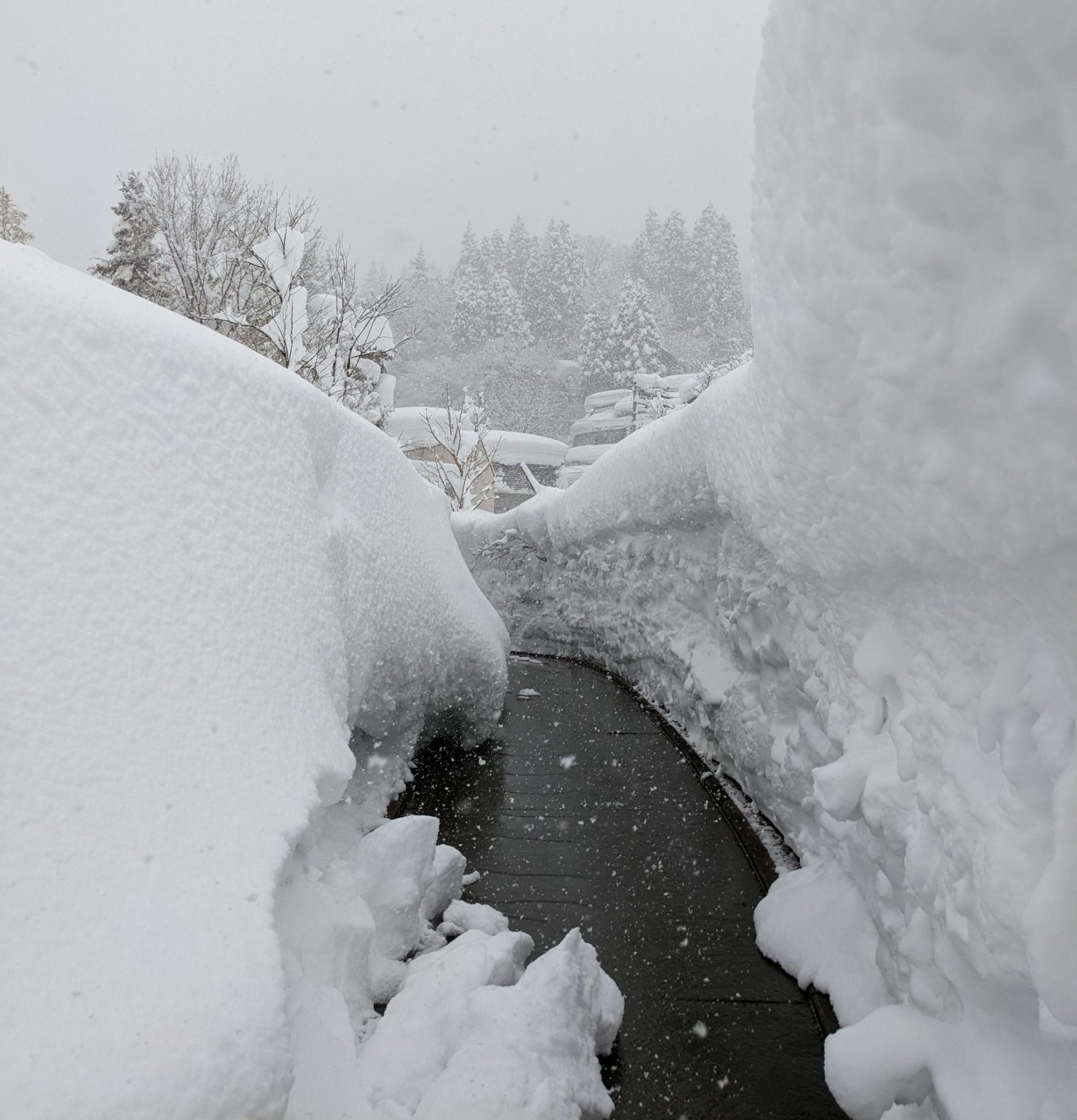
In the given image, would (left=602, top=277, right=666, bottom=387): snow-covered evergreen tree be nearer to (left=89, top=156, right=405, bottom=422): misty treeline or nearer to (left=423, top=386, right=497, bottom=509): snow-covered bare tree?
(left=423, top=386, right=497, bottom=509): snow-covered bare tree

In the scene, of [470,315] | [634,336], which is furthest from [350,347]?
[470,315]

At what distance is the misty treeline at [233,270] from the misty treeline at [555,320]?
16.9m

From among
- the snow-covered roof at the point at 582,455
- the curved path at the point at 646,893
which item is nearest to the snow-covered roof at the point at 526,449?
the snow-covered roof at the point at 582,455

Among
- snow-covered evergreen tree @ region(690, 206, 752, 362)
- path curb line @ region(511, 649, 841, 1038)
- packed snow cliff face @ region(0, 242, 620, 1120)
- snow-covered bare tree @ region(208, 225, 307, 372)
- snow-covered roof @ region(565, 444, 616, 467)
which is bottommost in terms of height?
snow-covered roof @ region(565, 444, 616, 467)

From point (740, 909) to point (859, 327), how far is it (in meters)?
2.70

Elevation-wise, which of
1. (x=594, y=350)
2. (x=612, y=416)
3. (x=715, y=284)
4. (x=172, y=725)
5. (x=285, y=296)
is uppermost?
(x=715, y=284)

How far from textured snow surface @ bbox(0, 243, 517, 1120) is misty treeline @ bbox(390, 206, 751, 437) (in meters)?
29.8

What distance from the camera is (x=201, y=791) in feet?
5.03

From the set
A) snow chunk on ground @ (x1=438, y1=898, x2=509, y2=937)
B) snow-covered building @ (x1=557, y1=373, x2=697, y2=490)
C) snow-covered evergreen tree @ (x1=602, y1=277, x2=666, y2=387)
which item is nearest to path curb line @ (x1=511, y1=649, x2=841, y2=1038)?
snow chunk on ground @ (x1=438, y1=898, x2=509, y2=937)

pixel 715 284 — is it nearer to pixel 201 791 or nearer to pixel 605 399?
pixel 605 399

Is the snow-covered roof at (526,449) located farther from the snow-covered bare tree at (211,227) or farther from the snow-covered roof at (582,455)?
the snow-covered bare tree at (211,227)

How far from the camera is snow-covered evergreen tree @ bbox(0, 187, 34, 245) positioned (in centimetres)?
1811

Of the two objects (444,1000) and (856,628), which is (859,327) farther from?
(444,1000)

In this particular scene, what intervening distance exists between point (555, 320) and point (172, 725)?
37.4 metres
